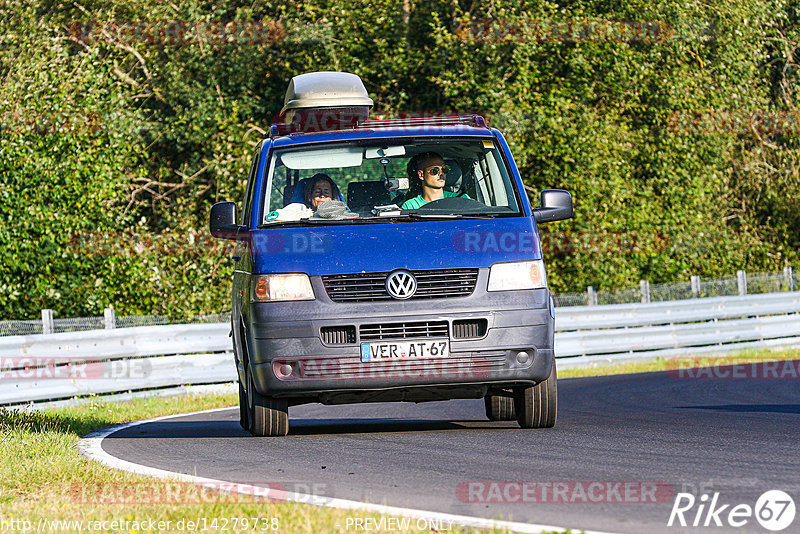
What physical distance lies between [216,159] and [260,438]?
17.7m

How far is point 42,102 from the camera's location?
22609 mm

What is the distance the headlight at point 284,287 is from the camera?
853cm

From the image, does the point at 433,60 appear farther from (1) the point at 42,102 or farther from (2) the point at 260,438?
(2) the point at 260,438

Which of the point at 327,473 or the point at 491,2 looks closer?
the point at 327,473

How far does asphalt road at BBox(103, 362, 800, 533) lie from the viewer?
19.9ft

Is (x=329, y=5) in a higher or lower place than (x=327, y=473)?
higher

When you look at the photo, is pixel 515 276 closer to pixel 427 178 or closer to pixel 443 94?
pixel 427 178

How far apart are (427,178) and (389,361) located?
1710 mm

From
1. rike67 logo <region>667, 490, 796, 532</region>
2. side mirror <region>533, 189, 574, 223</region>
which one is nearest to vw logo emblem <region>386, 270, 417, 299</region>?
side mirror <region>533, 189, 574, 223</region>

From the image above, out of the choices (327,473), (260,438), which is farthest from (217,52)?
(327,473)

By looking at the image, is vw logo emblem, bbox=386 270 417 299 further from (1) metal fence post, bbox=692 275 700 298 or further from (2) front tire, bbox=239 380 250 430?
(1) metal fence post, bbox=692 275 700 298

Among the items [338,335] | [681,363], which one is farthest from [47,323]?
[681,363]

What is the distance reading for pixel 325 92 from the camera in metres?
13.7

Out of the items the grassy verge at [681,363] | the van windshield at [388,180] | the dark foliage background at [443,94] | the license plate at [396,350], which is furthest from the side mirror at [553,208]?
the dark foliage background at [443,94]
